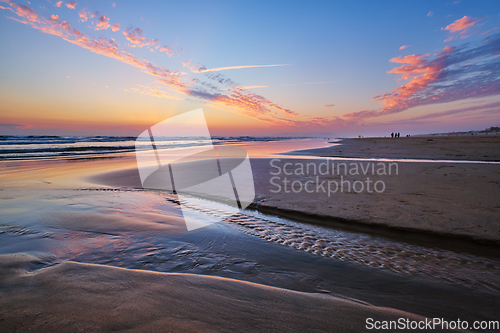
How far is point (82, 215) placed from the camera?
4301 mm

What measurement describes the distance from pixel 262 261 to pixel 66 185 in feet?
25.8

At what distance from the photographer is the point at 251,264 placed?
2.75m

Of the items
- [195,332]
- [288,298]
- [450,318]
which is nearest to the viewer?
[195,332]

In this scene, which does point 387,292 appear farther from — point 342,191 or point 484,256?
point 342,191

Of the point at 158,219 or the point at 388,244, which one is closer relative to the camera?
the point at 388,244

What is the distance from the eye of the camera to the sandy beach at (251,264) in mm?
1728

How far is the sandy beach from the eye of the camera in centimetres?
173

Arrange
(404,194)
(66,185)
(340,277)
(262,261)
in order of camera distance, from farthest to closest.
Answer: (66,185) < (404,194) < (262,261) < (340,277)

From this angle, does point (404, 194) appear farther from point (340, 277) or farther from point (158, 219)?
point (158, 219)

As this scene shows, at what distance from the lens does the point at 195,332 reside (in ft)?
4.96

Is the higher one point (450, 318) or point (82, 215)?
point (82, 215)

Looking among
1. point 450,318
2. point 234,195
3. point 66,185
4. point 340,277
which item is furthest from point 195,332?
point 66,185

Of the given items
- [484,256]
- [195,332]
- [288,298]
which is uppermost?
[195,332]

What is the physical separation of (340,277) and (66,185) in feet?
28.9
